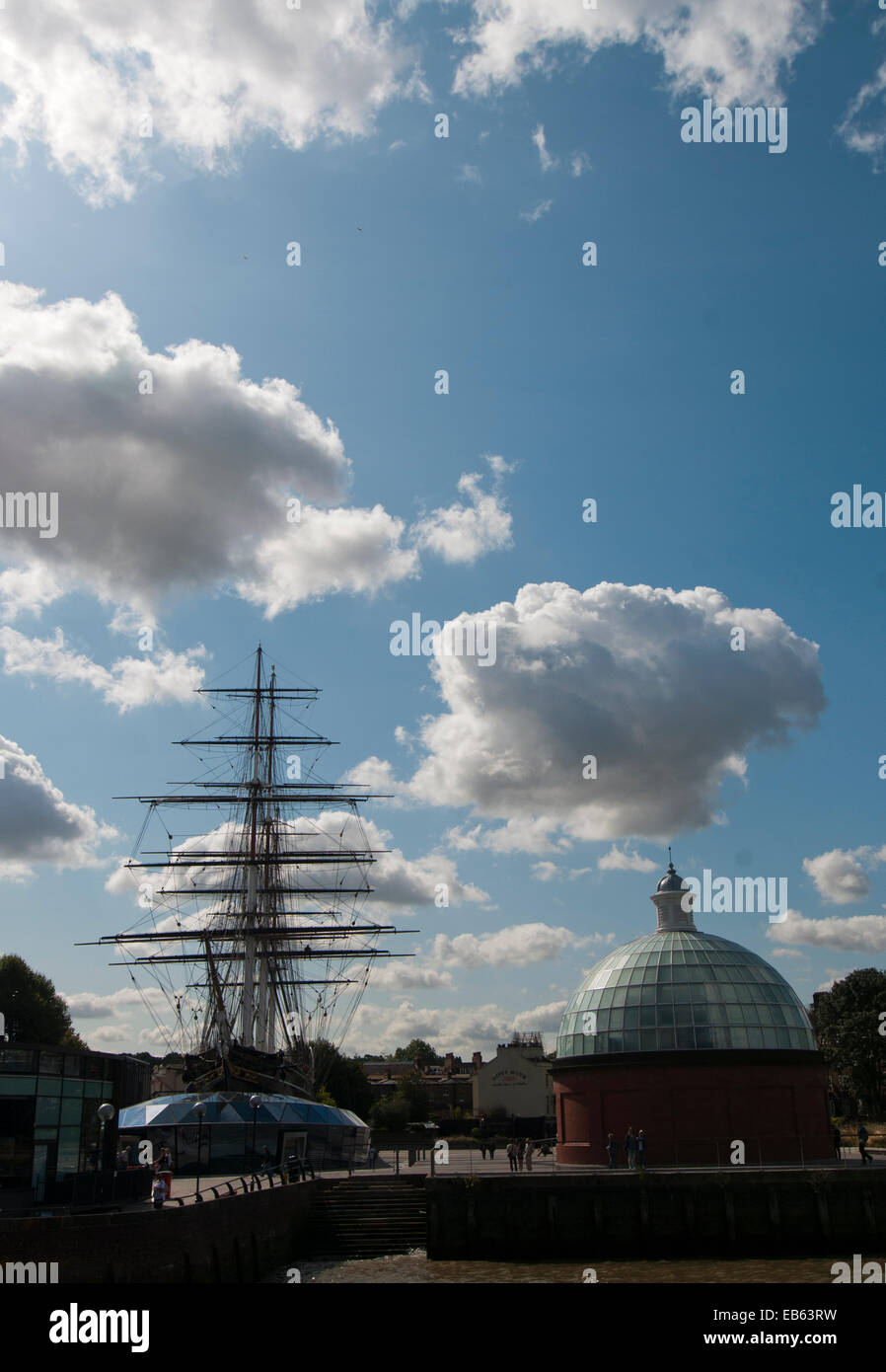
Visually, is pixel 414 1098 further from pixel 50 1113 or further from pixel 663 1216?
pixel 50 1113

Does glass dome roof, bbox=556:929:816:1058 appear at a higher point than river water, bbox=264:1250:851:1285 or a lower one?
higher

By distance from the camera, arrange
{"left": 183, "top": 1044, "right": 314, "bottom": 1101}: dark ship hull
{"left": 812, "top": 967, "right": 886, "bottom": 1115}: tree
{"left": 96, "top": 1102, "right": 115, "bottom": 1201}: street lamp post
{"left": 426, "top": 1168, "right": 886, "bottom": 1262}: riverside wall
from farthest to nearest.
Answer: {"left": 812, "top": 967, "right": 886, "bottom": 1115}: tree < {"left": 183, "top": 1044, "right": 314, "bottom": 1101}: dark ship hull < {"left": 426, "top": 1168, "right": 886, "bottom": 1262}: riverside wall < {"left": 96, "top": 1102, "right": 115, "bottom": 1201}: street lamp post

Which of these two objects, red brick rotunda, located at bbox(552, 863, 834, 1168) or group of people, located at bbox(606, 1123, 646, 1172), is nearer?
group of people, located at bbox(606, 1123, 646, 1172)

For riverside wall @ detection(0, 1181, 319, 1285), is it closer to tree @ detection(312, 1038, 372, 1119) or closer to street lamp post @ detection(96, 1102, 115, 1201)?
street lamp post @ detection(96, 1102, 115, 1201)

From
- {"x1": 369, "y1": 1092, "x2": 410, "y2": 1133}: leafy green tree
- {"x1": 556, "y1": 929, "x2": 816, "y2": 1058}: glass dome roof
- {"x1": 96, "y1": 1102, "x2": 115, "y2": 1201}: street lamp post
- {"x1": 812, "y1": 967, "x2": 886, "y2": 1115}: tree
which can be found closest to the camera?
{"x1": 96, "y1": 1102, "x2": 115, "y2": 1201}: street lamp post

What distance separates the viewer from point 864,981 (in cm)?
7119

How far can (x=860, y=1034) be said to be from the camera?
6912 cm

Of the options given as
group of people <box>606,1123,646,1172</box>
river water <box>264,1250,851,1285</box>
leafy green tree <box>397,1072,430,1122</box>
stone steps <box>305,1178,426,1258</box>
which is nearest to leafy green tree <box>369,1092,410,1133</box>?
leafy green tree <box>397,1072,430,1122</box>

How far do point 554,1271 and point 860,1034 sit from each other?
159 ft

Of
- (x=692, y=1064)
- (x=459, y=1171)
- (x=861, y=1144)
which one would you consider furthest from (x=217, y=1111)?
(x=861, y=1144)

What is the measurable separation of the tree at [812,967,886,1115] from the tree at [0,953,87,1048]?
5015 cm

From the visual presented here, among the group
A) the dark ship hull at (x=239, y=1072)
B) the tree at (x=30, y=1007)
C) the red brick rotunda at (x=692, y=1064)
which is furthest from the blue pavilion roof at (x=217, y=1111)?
the tree at (x=30, y=1007)

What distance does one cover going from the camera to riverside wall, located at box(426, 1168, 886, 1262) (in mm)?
28969
